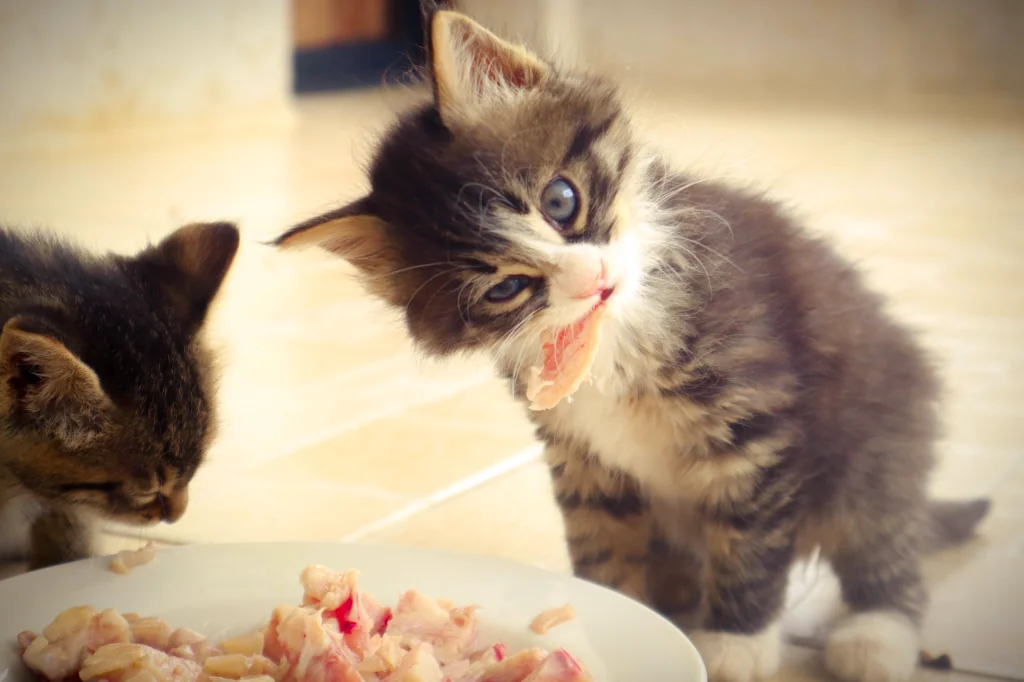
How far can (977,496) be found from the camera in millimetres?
1576

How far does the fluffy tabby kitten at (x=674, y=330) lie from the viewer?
3.69 ft

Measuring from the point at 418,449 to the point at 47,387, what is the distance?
0.79 metres

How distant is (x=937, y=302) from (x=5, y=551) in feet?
6.45

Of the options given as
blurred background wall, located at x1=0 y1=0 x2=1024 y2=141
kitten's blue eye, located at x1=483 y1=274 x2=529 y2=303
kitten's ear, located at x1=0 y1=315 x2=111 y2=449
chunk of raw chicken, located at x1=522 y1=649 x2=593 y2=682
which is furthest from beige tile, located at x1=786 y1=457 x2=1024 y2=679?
blurred background wall, located at x1=0 y1=0 x2=1024 y2=141

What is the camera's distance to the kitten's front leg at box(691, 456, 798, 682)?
3.98 feet

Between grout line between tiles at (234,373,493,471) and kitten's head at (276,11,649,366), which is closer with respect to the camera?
kitten's head at (276,11,649,366)

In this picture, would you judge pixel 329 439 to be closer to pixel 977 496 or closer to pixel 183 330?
pixel 183 330

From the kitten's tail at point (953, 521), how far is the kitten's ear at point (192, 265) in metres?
0.87

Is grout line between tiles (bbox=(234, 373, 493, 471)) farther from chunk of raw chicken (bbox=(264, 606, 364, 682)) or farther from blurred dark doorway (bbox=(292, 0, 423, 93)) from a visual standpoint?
blurred dark doorway (bbox=(292, 0, 423, 93))

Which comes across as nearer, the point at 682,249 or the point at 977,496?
the point at 682,249

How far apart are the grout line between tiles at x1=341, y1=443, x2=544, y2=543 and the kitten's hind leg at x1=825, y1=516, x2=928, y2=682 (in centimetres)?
41

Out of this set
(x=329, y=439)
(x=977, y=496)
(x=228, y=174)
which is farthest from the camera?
(x=228, y=174)

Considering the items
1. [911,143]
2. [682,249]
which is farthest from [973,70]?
[682,249]

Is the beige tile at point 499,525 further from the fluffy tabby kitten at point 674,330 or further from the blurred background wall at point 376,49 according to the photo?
the blurred background wall at point 376,49
